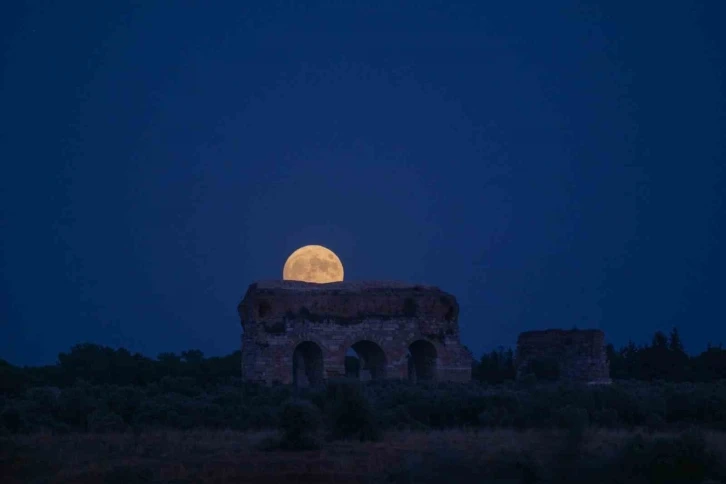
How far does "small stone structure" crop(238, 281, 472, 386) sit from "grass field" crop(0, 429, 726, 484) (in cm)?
1160

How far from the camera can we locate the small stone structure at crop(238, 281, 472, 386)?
28.2m

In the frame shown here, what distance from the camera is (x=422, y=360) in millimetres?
30672

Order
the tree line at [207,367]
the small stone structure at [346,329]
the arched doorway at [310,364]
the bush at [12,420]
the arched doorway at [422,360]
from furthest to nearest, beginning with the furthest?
the tree line at [207,367], the arched doorway at [422,360], the arched doorway at [310,364], the small stone structure at [346,329], the bush at [12,420]

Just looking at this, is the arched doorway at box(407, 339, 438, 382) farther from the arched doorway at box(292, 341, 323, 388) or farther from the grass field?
the grass field

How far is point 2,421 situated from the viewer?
1912 centimetres

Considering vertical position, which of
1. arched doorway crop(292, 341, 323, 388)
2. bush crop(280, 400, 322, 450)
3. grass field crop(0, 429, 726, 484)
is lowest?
grass field crop(0, 429, 726, 484)

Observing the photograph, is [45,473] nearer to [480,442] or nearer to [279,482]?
[279,482]

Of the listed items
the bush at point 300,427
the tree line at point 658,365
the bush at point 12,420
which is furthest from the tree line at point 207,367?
the bush at point 300,427

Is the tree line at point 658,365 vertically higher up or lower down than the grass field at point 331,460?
higher up

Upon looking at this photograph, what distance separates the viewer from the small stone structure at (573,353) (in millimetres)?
30953

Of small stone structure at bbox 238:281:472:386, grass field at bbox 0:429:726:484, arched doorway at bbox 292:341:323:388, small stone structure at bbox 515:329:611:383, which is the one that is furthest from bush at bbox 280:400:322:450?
small stone structure at bbox 515:329:611:383

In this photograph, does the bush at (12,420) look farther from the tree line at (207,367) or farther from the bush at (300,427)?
the tree line at (207,367)

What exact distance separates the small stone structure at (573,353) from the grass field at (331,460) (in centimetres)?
1451

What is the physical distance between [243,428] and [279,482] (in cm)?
744
